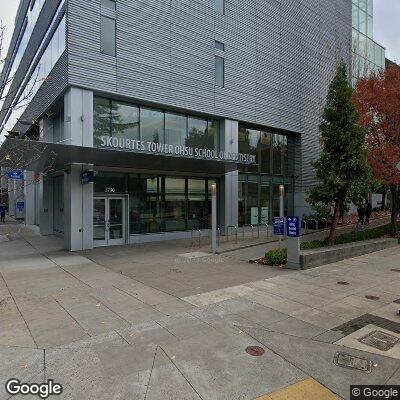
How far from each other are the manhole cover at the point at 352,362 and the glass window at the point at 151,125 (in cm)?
1304

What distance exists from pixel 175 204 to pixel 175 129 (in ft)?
12.4

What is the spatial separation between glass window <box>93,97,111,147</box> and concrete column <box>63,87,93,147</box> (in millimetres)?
463

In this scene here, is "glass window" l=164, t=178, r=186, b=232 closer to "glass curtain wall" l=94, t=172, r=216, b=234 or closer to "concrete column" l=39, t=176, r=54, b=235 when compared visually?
"glass curtain wall" l=94, t=172, r=216, b=234

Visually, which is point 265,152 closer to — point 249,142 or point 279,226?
point 249,142

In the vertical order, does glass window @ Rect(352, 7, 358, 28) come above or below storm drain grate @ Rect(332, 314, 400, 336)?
above

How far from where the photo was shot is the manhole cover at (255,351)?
4777 mm

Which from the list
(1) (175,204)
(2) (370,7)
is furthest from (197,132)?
(2) (370,7)

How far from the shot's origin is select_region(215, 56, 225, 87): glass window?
60.7 ft

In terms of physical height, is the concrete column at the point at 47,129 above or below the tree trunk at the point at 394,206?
above

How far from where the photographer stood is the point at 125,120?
1531cm

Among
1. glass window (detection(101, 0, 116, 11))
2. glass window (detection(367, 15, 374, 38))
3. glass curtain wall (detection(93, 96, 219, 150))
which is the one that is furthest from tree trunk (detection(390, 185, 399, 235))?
glass window (detection(367, 15, 374, 38))
